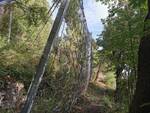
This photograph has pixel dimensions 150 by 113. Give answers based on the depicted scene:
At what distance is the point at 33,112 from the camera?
15.2 m

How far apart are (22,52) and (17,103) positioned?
3.58 metres

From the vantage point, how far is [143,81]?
743 cm

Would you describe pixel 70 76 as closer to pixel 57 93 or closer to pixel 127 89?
pixel 57 93

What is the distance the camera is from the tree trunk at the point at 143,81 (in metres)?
7.30

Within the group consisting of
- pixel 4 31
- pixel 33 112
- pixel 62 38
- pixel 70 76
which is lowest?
pixel 33 112

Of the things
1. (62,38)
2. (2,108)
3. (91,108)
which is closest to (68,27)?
(62,38)

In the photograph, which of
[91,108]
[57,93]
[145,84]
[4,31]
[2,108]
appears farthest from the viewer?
[4,31]

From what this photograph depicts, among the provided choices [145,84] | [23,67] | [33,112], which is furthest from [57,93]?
→ [145,84]

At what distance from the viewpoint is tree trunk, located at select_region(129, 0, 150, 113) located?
7296 mm

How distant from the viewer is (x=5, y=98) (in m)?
16.6

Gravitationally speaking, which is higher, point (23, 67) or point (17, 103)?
point (23, 67)

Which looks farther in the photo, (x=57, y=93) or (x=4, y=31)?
(x=4, y=31)

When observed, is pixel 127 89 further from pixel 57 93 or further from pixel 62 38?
pixel 62 38

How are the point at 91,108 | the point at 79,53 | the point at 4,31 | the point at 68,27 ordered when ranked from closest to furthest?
the point at 68,27 < the point at 79,53 < the point at 91,108 < the point at 4,31
